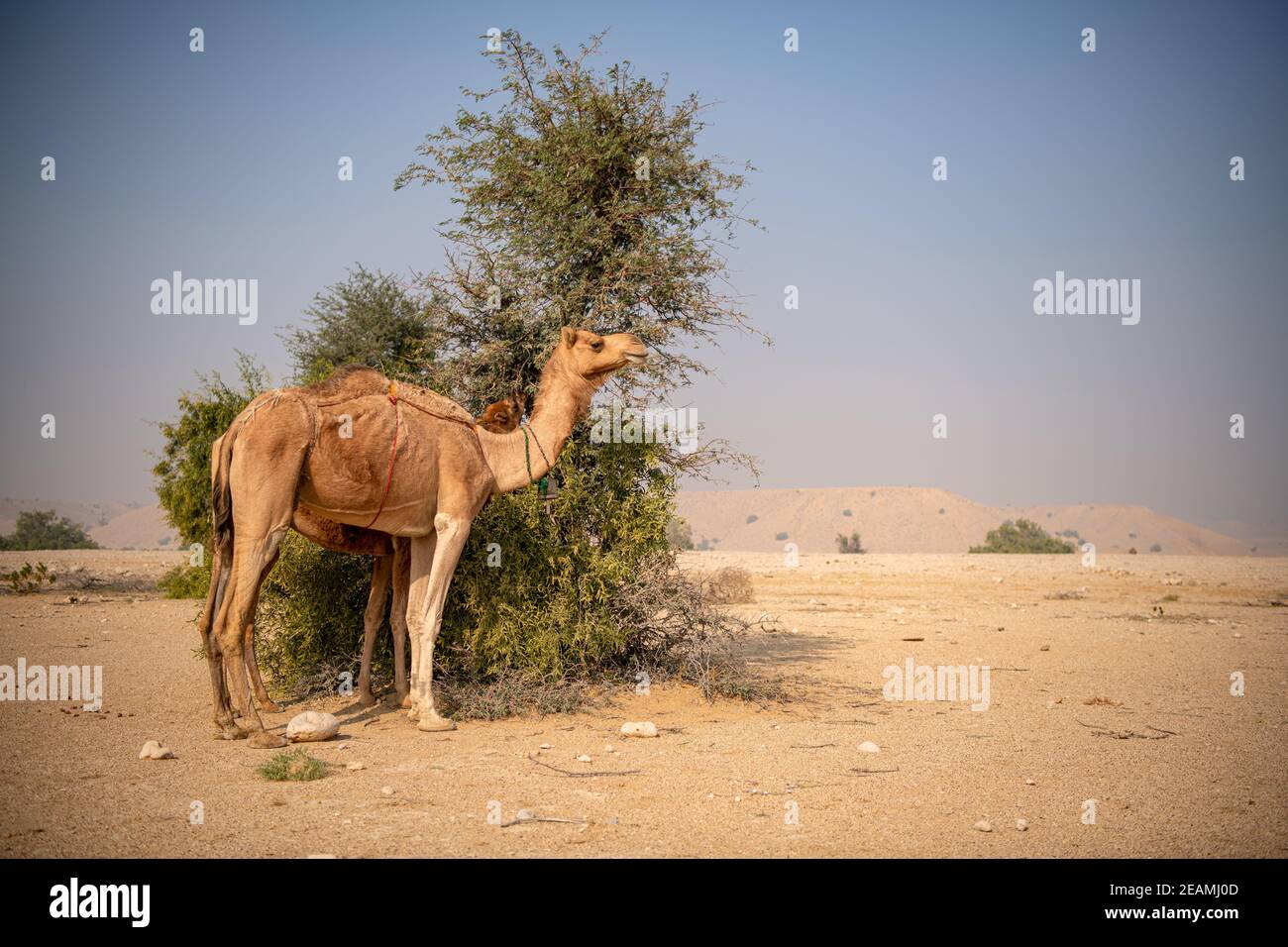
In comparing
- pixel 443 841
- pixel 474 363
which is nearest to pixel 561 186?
pixel 474 363

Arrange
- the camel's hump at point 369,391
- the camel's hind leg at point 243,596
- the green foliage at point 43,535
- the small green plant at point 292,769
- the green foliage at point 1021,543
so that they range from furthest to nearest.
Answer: the green foliage at point 1021,543
the green foliage at point 43,535
the camel's hump at point 369,391
the camel's hind leg at point 243,596
the small green plant at point 292,769

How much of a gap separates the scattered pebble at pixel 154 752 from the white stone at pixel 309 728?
971 mm

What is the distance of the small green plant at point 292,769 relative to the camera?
748 cm

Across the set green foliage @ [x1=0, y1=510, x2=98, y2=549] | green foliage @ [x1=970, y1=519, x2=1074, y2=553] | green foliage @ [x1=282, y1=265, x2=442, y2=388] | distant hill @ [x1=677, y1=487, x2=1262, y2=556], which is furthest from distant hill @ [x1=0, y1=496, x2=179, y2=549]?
green foliage @ [x1=282, y1=265, x2=442, y2=388]

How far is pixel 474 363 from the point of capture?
39.4ft

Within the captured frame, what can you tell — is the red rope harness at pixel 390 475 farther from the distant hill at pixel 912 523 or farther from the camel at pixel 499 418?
the distant hill at pixel 912 523

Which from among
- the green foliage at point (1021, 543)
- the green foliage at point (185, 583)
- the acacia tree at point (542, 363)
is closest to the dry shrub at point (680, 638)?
the acacia tree at point (542, 363)

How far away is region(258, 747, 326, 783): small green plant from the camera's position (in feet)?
24.6

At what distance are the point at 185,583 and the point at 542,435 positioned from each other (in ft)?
52.1

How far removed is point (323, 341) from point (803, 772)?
1317 cm

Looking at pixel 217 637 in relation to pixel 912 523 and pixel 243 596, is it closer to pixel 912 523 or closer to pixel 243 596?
pixel 243 596

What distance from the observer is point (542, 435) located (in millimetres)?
10133

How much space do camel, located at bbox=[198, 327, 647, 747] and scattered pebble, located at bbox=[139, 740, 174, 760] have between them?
2.11ft
